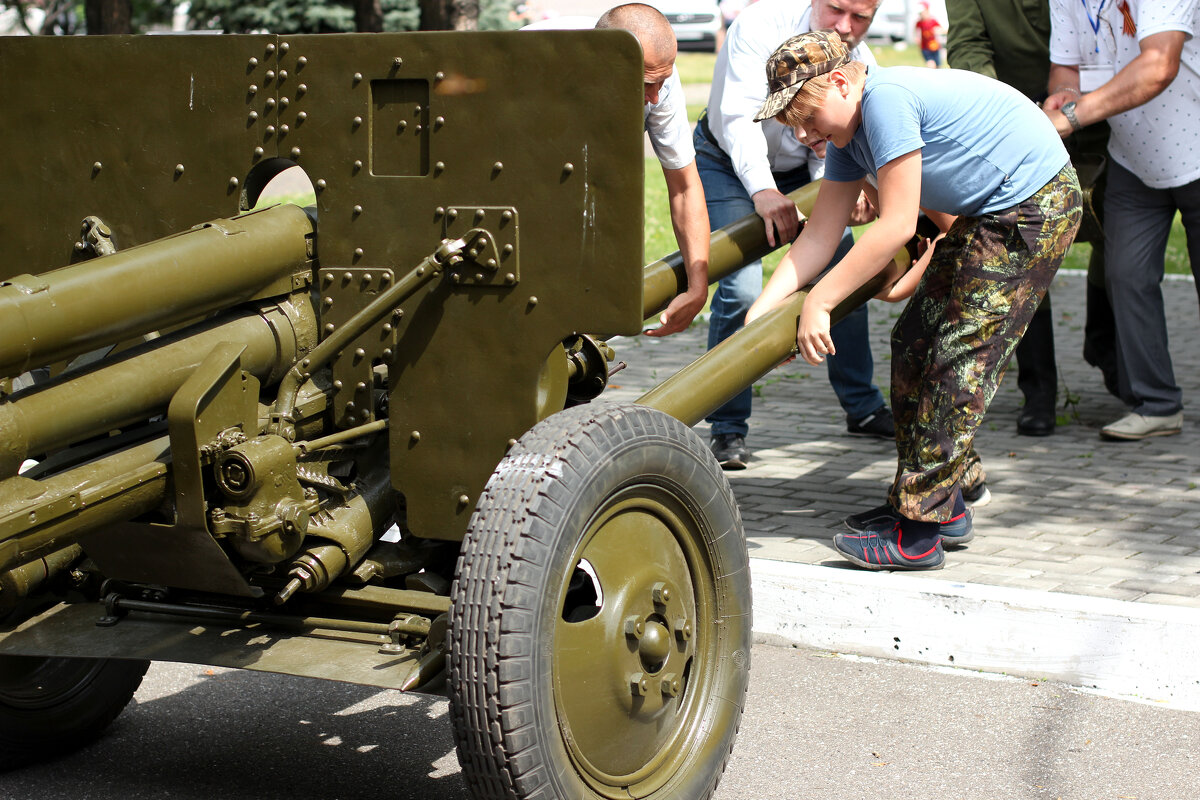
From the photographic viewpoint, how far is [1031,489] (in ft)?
17.9

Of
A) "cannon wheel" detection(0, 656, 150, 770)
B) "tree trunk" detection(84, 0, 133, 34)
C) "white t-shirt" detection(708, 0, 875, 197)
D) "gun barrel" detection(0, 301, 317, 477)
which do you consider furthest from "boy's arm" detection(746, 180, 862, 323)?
"tree trunk" detection(84, 0, 133, 34)

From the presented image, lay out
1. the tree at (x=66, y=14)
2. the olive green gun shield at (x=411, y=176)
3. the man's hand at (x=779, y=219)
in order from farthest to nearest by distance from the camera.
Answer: the tree at (x=66, y=14), the man's hand at (x=779, y=219), the olive green gun shield at (x=411, y=176)

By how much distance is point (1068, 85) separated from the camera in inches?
232

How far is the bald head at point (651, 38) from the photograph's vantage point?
4148mm

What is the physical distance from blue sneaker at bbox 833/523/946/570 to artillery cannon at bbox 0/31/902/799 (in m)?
1.33

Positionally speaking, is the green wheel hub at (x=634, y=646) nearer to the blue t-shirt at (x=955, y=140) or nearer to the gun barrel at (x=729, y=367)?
the gun barrel at (x=729, y=367)

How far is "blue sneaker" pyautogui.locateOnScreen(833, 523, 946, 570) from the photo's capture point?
14.7ft

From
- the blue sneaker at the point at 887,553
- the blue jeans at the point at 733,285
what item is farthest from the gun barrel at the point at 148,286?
the blue jeans at the point at 733,285

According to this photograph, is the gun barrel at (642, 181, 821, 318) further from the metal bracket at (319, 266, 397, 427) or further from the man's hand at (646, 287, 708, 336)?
the metal bracket at (319, 266, 397, 427)

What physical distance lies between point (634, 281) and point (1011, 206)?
1.71 metres

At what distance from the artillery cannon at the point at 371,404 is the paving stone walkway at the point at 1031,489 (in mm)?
1534

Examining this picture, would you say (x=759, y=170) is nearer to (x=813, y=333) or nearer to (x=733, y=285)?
(x=733, y=285)

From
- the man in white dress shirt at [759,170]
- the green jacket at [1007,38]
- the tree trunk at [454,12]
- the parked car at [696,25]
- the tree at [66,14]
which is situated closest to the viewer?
the man in white dress shirt at [759,170]

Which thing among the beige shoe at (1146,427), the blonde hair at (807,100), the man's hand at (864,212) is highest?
the blonde hair at (807,100)
